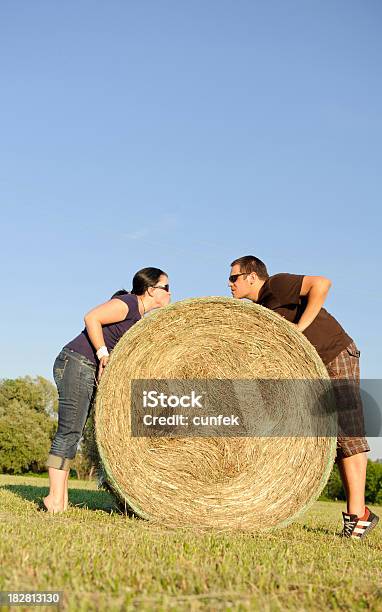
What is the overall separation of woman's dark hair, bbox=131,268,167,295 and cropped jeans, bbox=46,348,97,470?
2.27 feet

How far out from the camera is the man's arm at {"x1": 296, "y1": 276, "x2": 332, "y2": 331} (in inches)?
194

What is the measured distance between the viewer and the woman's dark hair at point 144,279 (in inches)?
208

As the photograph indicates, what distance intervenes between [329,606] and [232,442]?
10.1 ft

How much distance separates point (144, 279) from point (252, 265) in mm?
858

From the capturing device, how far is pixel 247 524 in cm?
470

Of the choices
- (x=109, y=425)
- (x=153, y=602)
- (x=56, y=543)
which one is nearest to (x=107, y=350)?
(x=109, y=425)

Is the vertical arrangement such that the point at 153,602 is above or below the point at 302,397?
below

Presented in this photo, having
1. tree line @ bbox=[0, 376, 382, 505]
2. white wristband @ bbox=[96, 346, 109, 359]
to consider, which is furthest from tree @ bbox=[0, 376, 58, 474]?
white wristband @ bbox=[96, 346, 109, 359]

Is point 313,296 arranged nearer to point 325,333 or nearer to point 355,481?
point 325,333

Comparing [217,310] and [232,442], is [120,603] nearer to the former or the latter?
[217,310]

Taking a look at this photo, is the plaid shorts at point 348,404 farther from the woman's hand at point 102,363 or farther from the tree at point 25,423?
the tree at point 25,423

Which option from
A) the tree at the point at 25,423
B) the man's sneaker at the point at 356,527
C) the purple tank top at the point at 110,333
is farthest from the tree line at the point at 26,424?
the purple tank top at the point at 110,333

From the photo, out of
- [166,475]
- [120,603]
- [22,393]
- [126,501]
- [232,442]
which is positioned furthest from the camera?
[22,393]

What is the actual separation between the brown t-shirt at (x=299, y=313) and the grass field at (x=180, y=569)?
1480 mm
